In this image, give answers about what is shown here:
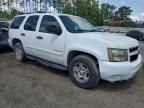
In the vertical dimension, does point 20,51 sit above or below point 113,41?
below

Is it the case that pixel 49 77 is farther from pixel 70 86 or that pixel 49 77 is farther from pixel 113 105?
pixel 113 105

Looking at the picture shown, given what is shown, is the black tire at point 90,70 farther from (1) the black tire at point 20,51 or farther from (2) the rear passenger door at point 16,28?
(2) the rear passenger door at point 16,28

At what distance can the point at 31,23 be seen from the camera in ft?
25.1

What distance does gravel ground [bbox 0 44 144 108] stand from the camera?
4910 millimetres

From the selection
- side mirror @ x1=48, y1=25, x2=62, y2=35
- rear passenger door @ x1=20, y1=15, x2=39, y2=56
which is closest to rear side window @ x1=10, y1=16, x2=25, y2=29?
rear passenger door @ x1=20, y1=15, x2=39, y2=56

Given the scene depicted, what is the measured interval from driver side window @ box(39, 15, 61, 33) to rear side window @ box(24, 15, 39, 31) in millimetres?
385

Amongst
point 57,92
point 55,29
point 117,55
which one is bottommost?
point 57,92

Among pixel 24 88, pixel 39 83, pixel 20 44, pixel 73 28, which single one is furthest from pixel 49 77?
pixel 20 44

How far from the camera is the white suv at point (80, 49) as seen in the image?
17.6 ft

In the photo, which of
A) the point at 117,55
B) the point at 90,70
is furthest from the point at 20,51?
the point at 117,55

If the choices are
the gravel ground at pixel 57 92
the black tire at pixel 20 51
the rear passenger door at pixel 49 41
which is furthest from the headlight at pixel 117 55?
the black tire at pixel 20 51

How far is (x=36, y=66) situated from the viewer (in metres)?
7.98

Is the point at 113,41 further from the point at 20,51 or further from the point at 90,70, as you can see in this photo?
the point at 20,51

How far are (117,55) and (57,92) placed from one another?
1.59m
